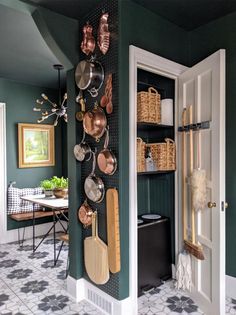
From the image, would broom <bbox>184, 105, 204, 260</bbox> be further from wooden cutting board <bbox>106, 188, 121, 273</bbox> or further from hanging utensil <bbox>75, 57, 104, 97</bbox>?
hanging utensil <bbox>75, 57, 104, 97</bbox>

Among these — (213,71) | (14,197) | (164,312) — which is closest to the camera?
(213,71)

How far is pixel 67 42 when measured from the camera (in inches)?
92.0

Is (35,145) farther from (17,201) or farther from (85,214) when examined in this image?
(85,214)

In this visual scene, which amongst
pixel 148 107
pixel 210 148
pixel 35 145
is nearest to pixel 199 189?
pixel 210 148

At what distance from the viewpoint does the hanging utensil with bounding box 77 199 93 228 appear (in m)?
2.27

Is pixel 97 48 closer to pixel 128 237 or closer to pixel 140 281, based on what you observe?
pixel 128 237

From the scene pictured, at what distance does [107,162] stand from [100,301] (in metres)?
1.16

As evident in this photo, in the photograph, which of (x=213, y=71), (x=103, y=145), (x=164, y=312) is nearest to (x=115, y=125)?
(x=103, y=145)

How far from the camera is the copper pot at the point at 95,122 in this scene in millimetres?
2115

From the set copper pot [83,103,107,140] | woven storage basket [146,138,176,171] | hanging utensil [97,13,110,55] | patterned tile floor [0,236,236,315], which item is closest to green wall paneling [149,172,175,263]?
woven storage basket [146,138,176,171]

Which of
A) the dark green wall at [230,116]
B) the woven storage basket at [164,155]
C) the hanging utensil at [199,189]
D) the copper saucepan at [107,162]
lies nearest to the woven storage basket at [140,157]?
the woven storage basket at [164,155]

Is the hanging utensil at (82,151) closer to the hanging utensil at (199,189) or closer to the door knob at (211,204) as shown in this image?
the hanging utensil at (199,189)

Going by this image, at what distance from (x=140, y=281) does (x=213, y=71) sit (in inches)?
73.4

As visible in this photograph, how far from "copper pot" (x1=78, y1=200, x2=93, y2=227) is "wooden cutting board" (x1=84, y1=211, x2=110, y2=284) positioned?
5 centimetres
